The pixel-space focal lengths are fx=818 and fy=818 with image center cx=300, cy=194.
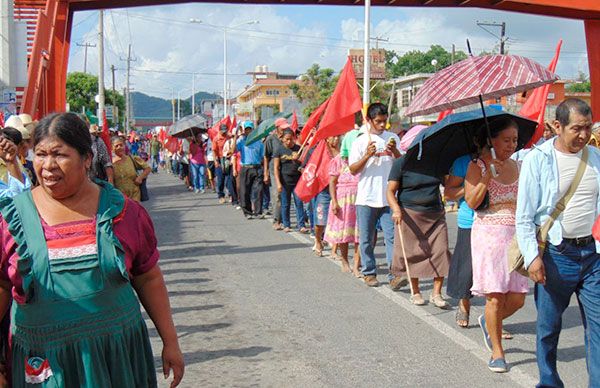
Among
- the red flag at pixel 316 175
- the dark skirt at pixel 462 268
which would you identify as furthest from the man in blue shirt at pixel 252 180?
the dark skirt at pixel 462 268

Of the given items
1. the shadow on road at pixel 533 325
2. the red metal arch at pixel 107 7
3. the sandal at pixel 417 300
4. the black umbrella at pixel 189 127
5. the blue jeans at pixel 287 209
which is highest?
the red metal arch at pixel 107 7

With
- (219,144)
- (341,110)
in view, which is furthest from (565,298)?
(219,144)

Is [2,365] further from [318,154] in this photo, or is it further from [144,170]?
[318,154]

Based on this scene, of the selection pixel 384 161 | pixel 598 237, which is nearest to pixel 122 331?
pixel 598 237

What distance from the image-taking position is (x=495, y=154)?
5902 millimetres

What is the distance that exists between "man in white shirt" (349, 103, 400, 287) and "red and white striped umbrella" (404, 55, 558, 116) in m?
2.02

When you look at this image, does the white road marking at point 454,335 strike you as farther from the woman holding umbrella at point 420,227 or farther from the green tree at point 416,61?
the green tree at point 416,61

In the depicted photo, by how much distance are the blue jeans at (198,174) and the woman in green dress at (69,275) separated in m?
21.0

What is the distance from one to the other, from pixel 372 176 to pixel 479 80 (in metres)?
2.76

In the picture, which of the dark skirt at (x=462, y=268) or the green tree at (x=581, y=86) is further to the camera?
the green tree at (x=581, y=86)

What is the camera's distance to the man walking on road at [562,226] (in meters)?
4.80

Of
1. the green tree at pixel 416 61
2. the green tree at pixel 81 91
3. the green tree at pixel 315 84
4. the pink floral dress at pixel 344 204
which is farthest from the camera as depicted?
the green tree at pixel 416 61

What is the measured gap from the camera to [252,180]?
661 inches

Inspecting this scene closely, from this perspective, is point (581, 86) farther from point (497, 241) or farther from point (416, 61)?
point (497, 241)
